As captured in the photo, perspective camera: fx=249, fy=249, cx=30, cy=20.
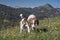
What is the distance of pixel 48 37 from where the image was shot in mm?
12586

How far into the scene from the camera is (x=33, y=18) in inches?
760

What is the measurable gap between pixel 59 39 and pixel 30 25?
8.46 metres

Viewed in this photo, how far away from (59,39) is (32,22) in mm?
7659

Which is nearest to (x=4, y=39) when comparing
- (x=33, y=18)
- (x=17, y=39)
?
(x=17, y=39)

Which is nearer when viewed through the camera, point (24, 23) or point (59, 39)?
point (59, 39)

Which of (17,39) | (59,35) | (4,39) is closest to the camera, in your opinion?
(59,35)

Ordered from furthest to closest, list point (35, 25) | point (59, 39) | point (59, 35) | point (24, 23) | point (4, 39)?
point (35, 25), point (24, 23), point (4, 39), point (59, 35), point (59, 39)

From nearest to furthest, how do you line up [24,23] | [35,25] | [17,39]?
[17,39] < [24,23] < [35,25]

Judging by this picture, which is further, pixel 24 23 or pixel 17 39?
pixel 24 23

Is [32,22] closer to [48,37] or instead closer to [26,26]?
[26,26]

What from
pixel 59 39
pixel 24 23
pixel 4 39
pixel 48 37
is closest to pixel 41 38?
pixel 48 37

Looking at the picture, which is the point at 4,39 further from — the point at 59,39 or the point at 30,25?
the point at 30,25

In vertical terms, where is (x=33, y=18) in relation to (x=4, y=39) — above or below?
above

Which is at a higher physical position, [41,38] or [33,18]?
[33,18]
